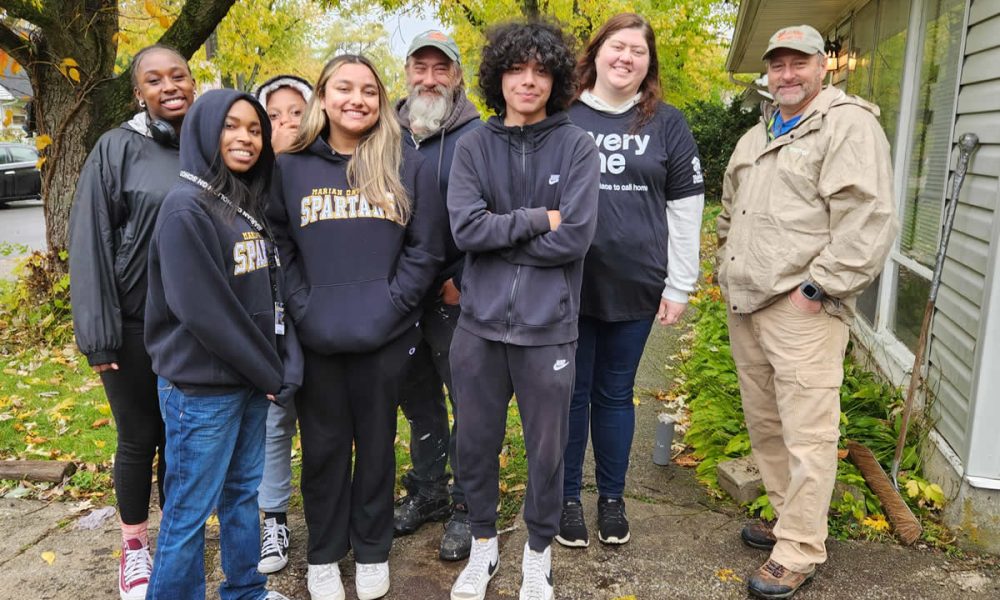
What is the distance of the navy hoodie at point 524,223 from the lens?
2.57 metres

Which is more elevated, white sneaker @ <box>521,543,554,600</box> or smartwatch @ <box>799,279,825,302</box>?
smartwatch @ <box>799,279,825,302</box>

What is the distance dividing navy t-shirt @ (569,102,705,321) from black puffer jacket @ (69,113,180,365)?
168cm

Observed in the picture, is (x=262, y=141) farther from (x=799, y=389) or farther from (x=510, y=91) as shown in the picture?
(x=799, y=389)

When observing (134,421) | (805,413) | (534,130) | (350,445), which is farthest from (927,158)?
(134,421)

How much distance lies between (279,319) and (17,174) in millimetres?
20014

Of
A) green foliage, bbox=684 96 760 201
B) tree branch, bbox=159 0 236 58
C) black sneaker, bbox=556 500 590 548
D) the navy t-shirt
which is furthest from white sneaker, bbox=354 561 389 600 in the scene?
green foliage, bbox=684 96 760 201

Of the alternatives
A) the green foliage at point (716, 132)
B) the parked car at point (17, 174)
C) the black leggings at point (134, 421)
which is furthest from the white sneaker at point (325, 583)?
the parked car at point (17, 174)

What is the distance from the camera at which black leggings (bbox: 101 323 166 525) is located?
9.24ft

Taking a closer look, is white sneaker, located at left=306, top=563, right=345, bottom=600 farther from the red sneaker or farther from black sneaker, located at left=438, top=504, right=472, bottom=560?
the red sneaker

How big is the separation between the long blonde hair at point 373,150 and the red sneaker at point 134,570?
1732 millimetres

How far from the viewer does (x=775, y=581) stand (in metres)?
2.89

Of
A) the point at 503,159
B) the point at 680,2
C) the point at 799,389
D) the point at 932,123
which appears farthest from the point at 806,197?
the point at 680,2

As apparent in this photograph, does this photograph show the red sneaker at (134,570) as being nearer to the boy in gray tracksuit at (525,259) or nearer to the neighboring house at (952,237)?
the boy in gray tracksuit at (525,259)

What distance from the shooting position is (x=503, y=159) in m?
2.72
